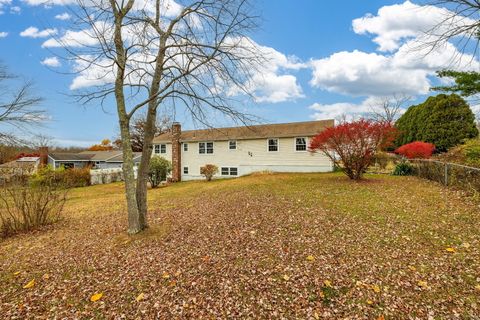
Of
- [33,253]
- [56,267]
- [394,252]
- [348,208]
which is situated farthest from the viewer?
[348,208]

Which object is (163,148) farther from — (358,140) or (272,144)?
(358,140)

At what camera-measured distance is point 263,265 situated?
4285mm

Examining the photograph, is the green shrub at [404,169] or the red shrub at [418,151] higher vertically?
the red shrub at [418,151]

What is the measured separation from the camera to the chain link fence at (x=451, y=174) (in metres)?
7.87

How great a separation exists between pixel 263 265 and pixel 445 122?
855 inches

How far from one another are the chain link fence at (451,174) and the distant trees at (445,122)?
747 cm

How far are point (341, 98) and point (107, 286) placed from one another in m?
20.4

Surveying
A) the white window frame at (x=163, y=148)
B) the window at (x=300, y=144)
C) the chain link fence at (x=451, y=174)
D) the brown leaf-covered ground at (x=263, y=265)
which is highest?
the white window frame at (x=163, y=148)

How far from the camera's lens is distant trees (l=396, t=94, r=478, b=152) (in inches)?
733

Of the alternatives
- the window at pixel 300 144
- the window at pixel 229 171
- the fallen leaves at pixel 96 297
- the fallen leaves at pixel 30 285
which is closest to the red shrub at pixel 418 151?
the window at pixel 300 144

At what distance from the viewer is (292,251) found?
4734mm

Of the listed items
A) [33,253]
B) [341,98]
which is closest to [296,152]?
[341,98]

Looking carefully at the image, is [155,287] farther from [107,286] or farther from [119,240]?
[119,240]

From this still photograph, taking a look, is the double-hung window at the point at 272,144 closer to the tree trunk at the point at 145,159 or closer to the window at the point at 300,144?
the window at the point at 300,144
